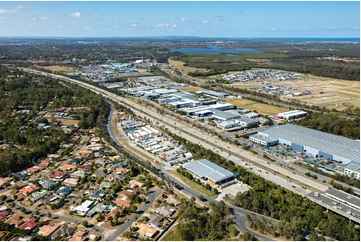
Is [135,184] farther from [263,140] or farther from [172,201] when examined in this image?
[263,140]

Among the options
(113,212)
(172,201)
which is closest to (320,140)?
(172,201)

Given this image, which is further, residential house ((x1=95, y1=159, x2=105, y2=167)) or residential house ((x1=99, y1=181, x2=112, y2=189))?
residential house ((x1=95, y1=159, x2=105, y2=167))

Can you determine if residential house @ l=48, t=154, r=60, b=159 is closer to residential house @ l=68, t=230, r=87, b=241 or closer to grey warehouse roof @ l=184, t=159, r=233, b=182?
grey warehouse roof @ l=184, t=159, r=233, b=182

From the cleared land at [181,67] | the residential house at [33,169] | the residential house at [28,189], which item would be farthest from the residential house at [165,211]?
the cleared land at [181,67]

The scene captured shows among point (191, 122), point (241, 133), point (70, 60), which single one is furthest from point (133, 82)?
point (70, 60)

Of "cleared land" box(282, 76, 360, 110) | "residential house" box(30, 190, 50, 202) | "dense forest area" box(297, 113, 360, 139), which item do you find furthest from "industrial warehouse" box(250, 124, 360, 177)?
"residential house" box(30, 190, 50, 202)

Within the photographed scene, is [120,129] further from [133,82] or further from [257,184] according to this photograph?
[133,82]

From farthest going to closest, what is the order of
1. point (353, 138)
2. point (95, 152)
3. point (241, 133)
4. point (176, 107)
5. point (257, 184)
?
point (176, 107) < point (241, 133) < point (353, 138) < point (95, 152) < point (257, 184)
